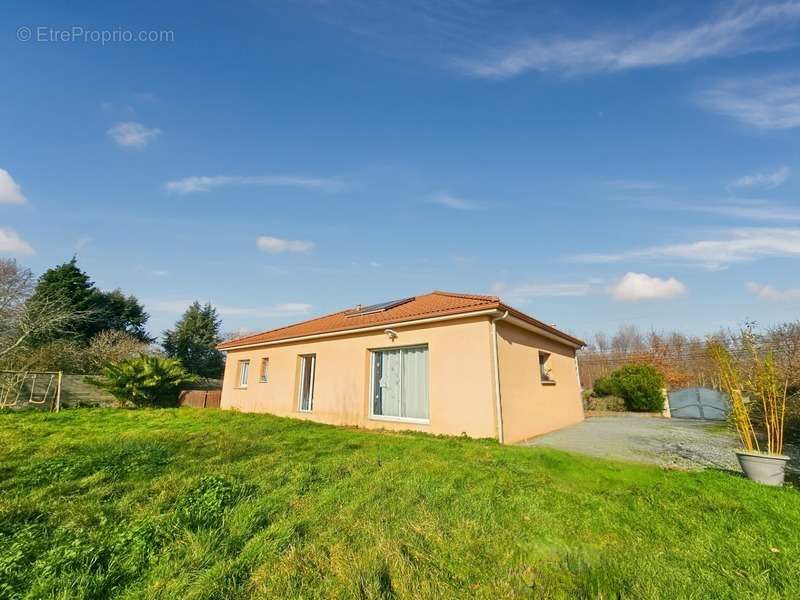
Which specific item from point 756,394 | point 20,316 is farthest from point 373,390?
point 20,316

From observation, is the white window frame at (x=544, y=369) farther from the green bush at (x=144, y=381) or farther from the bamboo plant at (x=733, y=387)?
the green bush at (x=144, y=381)

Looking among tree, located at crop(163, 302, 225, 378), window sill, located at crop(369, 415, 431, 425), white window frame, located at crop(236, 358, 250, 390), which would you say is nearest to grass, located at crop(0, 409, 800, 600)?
window sill, located at crop(369, 415, 431, 425)

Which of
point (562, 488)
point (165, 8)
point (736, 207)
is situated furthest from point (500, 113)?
point (562, 488)

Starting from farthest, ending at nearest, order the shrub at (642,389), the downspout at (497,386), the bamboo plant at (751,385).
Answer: the shrub at (642,389)
the downspout at (497,386)
the bamboo plant at (751,385)

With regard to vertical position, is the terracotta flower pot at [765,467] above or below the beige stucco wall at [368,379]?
below

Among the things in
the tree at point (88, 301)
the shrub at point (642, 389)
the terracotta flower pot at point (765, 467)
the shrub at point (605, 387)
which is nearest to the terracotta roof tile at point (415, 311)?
the terracotta flower pot at point (765, 467)

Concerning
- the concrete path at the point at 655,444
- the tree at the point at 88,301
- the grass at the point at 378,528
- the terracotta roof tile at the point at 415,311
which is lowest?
the concrete path at the point at 655,444

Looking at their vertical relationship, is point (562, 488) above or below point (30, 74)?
below

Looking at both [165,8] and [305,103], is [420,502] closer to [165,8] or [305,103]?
[305,103]

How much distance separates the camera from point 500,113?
10125 millimetres

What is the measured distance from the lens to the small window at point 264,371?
14.1 m

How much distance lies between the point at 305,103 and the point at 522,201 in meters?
7.63

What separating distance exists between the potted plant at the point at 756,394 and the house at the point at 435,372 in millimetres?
3741

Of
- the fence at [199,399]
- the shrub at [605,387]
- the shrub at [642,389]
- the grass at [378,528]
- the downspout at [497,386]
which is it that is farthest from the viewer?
the shrub at [605,387]
